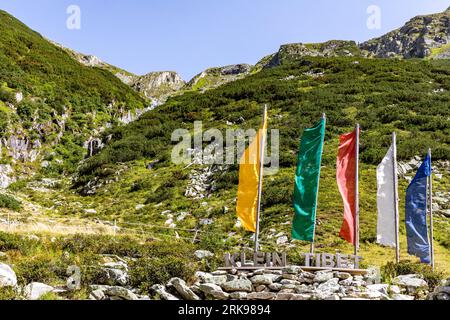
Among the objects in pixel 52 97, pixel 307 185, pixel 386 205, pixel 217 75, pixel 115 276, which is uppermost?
pixel 217 75

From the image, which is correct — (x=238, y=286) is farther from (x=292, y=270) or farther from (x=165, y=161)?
(x=165, y=161)

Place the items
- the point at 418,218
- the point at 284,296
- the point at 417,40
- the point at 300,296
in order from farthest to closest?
the point at 417,40 < the point at 418,218 < the point at 284,296 < the point at 300,296

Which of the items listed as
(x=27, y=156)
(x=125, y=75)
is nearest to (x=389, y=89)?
(x=27, y=156)

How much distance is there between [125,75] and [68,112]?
8758 cm

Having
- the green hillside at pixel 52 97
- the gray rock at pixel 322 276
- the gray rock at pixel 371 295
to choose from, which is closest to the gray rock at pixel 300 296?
the gray rock at pixel 371 295

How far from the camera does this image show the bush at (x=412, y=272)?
11.5 metres

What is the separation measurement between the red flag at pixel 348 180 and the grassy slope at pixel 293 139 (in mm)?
2042

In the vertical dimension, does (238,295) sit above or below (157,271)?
below

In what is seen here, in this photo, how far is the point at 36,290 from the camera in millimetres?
9258

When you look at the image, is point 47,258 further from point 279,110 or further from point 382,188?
point 279,110

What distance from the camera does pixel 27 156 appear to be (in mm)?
36844

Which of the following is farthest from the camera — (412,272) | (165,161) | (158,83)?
(158,83)

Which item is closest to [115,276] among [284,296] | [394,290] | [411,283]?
[284,296]

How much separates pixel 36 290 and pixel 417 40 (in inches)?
4071
